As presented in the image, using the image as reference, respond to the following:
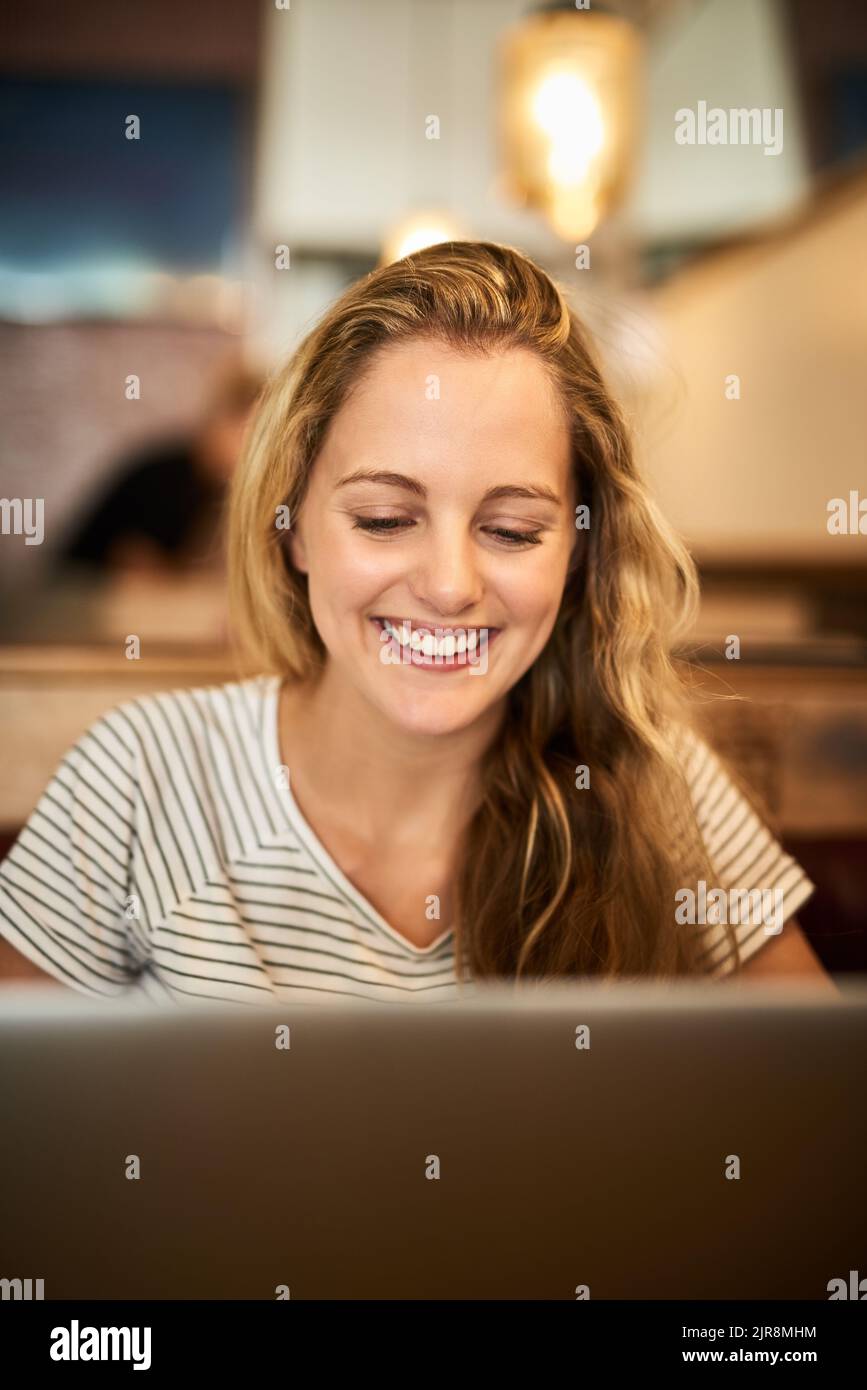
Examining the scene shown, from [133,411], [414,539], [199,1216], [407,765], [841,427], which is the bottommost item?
[199,1216]

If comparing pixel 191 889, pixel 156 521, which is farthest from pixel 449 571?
pixel 156 521

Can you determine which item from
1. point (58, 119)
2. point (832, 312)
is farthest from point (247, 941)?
point (58, 119)

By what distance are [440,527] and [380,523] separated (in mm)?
55

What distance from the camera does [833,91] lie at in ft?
10.5

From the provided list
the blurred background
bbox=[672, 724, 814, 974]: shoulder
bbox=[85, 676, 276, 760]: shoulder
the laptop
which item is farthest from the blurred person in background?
the laptop

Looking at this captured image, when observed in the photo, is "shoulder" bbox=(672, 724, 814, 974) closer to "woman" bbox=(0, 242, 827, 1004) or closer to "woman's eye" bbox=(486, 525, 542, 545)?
"woman" bbox=(0, 242, 827, 1004)

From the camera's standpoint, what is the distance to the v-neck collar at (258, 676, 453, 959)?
2.89 ft

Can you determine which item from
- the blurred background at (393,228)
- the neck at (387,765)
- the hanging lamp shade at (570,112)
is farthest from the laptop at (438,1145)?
the hanging lamp shade at (570,112)

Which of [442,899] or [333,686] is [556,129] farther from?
[442,899]

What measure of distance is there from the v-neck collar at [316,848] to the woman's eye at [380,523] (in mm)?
208

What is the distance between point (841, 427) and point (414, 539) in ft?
5.24

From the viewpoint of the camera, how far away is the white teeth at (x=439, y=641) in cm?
82

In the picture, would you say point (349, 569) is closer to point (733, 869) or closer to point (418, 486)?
point (418, 486)

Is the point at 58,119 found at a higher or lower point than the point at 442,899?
higher
